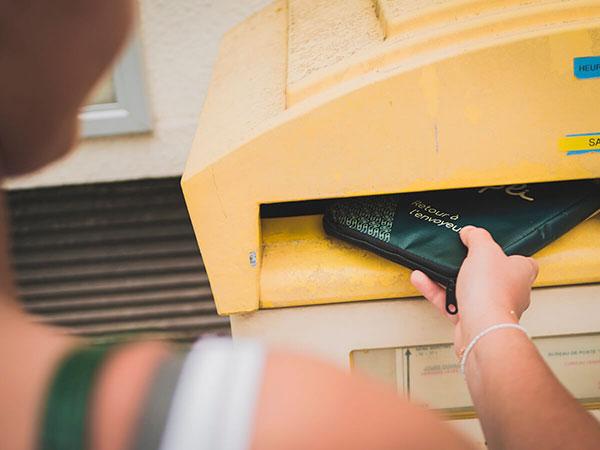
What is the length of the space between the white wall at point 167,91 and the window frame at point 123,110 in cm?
3

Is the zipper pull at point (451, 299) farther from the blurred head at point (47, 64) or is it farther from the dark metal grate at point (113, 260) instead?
the dark metal grate at point (113, 260)

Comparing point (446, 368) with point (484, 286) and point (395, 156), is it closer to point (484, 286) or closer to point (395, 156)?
point (484, 286)

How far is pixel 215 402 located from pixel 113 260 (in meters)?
1.79

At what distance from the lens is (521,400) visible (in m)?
0.77

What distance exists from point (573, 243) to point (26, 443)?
0.89 metres

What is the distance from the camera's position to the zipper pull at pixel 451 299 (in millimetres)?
960

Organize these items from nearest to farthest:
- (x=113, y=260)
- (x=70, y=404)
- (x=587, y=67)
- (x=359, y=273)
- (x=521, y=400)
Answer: (x=70, y=404) → (x=521, y=400) → (x=587, y=67) → (x=359, y=273) → (x=113, y=260)

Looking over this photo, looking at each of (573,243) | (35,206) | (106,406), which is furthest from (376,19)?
(35,206)

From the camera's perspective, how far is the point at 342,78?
1.00m

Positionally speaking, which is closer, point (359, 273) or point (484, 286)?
point (484, 286)

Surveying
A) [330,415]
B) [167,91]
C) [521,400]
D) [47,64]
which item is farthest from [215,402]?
[167,91]

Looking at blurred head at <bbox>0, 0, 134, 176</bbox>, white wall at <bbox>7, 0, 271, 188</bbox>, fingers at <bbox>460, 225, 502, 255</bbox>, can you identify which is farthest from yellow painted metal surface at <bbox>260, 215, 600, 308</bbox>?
white wall at <bbox>7, 0, 271, 188</bbox>

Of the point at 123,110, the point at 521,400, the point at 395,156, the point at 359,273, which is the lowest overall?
the point at 521,400

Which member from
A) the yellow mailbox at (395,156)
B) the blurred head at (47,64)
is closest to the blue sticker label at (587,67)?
the yellow mailbox at (395,156)
